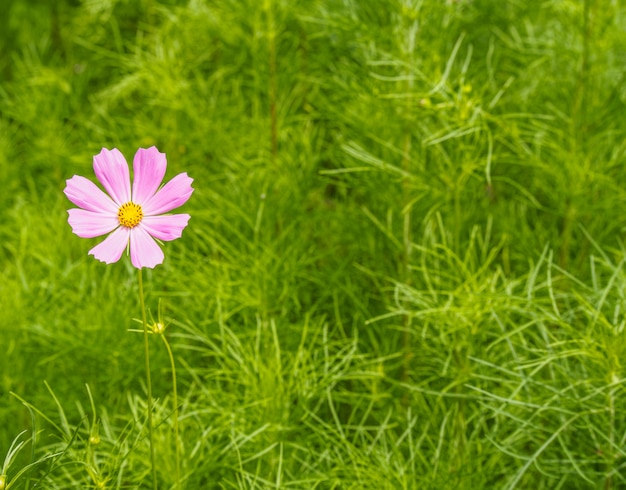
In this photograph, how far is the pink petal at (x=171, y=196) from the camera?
57cm

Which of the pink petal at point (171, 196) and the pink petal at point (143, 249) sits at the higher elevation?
the pink petal at point (171, 196)

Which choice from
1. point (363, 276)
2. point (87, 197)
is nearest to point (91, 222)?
point (87, 197)

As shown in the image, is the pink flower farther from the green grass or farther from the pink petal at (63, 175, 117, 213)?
the green grass

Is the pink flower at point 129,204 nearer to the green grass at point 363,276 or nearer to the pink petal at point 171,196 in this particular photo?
the pink petal at point 171,196

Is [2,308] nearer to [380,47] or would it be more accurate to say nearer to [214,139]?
[214,139]

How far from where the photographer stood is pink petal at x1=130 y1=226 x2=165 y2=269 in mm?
556

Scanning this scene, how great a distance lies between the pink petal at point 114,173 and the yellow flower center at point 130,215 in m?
0.01

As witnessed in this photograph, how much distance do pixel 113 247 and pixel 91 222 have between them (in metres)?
0.03

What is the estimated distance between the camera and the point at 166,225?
57 centimetres

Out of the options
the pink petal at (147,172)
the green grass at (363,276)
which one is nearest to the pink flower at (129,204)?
the pink petal at (147,172)

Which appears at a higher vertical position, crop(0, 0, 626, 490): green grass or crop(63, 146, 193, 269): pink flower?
crop(63, 146, 193, 269): pink flower

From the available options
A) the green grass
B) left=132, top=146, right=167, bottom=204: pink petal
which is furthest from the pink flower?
the green grass

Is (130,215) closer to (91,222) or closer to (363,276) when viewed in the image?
(91,222)

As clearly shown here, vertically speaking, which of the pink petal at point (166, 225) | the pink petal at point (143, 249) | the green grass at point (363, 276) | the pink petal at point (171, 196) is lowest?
the green grass at point (363, 276)
